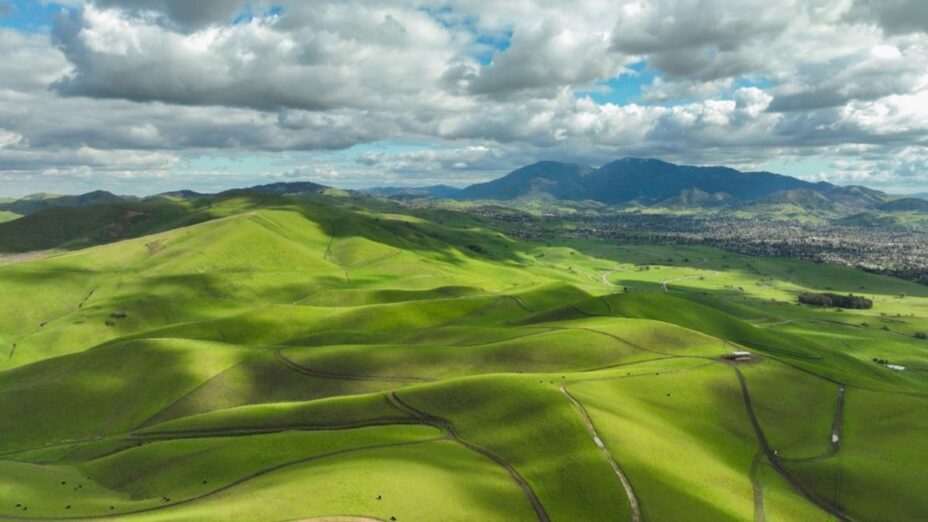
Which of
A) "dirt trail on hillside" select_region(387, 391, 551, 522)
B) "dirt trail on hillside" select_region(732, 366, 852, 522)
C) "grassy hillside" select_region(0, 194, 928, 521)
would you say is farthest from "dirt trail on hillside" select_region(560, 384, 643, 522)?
"dirt trail on hillside" select_region(732, 366, 852, 522)

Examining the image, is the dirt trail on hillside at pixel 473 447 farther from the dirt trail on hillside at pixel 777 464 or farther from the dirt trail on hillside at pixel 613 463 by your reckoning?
the dirt trail on hillside at pixel 777 464

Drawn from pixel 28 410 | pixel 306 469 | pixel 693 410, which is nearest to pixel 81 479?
pixel 306 469

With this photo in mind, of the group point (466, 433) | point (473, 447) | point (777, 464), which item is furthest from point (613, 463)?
point (777, 464)

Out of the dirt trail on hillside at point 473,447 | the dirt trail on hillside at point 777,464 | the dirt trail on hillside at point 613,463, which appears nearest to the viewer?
the dirt trail on hillside at point 613,463

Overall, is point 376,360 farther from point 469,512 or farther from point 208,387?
point 469,512

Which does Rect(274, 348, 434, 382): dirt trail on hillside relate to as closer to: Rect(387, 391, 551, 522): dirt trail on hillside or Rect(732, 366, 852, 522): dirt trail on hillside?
Rect(387, 391, 551, 522): dirt trail on hillside

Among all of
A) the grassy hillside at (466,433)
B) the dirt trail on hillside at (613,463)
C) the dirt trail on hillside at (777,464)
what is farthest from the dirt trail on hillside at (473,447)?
the dirt trail on hillside at (777,464)

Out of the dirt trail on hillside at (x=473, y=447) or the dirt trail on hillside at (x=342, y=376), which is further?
the dirt trail on hillside at (x=342, y=376)
